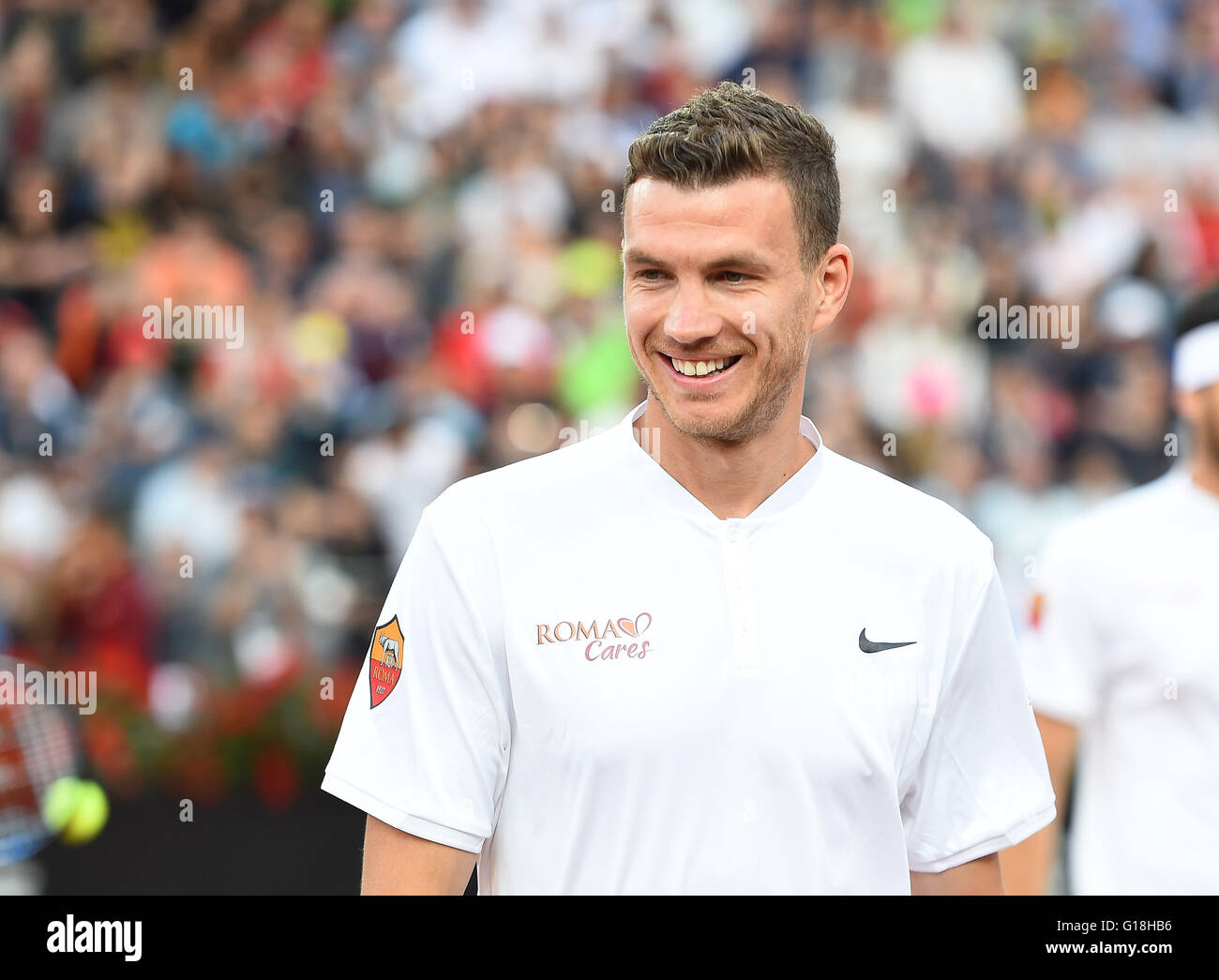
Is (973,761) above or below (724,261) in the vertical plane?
below

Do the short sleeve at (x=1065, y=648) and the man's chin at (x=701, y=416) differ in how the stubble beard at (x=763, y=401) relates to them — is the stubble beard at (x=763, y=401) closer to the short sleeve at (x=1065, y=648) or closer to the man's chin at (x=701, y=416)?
the man's chin at (x=701, y=416)

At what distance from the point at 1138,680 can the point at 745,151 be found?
1.71 meters

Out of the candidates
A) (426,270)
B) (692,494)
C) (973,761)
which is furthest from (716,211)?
(426,270)

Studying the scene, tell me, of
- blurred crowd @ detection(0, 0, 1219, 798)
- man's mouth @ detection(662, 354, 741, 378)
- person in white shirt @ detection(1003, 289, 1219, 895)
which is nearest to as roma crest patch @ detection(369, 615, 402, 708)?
man's mouth @ detection(662, 354, 741, 378)

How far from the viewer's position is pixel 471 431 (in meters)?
7.03

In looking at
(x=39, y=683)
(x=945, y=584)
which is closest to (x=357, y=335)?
(x=39, y=683)

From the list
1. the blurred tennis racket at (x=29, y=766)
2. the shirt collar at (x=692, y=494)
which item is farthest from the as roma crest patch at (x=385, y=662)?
the blurred tennis racket at (x=29, y=766)

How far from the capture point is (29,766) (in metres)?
5.32

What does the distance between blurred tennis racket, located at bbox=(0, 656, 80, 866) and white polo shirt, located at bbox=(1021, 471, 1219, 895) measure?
323 centimetres

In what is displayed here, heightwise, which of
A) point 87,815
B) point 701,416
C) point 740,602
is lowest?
point 87,815

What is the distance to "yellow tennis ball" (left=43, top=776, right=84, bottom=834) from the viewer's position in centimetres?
549

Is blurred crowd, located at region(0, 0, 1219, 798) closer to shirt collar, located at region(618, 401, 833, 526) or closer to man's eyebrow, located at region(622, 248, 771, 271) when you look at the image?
shirt collar, located at region(618, 401, 833, 526)

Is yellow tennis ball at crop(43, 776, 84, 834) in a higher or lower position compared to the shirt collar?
lower

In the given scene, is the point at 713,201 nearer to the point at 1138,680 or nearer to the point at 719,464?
the point at 719,464
